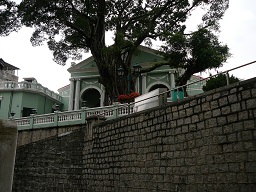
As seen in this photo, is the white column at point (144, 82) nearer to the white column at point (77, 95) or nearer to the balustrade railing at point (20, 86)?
the white column at point (77, 95)

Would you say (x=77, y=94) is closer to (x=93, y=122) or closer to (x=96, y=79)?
(x=96, y=79)

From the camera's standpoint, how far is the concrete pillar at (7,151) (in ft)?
11.1

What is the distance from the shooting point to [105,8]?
1945 centimetres

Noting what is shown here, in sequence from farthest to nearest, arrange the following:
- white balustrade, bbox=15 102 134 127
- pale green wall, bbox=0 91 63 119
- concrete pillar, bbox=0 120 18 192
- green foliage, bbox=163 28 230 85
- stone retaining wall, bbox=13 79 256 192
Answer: pale green wall, bbox=0 91 63 119
green foliage, bbox=163 28 230 85
white balustrade, bbox=15 102 134 127
stone retaining wall, bbox=13 79 256 192
concrete pillar, bbox=0 120 18 192

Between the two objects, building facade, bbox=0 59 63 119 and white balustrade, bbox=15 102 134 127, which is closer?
white balustrade, bbox=15 102 134 127

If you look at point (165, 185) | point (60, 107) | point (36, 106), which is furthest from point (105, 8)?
point (165, 185)

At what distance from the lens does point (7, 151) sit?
3.45 m

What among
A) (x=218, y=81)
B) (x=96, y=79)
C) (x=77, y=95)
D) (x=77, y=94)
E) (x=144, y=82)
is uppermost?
(x=96, y=79)

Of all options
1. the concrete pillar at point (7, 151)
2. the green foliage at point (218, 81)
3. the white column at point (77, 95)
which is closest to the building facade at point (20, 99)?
the white column at point (77, 95)

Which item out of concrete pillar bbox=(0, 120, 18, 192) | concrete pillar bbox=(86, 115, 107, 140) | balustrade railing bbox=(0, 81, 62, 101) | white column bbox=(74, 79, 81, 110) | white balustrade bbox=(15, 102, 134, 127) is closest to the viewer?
concrete pillar bbox=(0, 120, 18, 192)

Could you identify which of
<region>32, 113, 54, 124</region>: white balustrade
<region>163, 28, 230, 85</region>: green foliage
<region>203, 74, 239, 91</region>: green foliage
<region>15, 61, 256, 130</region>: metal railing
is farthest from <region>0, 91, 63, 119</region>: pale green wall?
<region>203, 74, 239, 91</region>: green foliage

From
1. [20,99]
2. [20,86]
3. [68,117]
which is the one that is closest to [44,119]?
[68,117]

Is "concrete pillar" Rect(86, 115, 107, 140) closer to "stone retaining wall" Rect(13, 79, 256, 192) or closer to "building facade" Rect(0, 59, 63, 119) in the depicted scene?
"stone retaining wall" Rect(13, 79, 256, 192)

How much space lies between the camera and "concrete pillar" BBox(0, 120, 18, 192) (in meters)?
3.38
